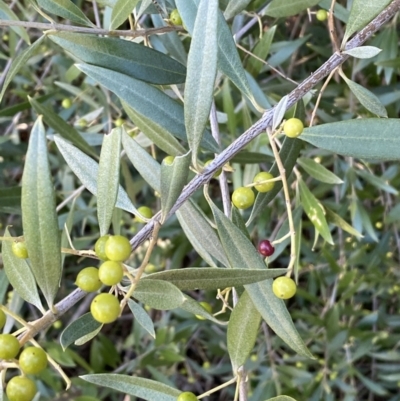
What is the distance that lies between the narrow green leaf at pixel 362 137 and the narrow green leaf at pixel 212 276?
23cm

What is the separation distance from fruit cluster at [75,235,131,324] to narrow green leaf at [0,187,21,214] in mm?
912

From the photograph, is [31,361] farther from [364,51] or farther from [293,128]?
[364,51]

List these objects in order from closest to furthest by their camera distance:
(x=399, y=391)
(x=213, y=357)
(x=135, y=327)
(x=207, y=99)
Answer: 1. (x=207, y=99)
2. (x=135, y=327)
3. (x=399, y=391)
4. (x=213, y=357)

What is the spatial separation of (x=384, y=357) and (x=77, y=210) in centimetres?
145

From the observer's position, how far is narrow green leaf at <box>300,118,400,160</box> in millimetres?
772

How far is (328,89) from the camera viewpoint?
1.89m

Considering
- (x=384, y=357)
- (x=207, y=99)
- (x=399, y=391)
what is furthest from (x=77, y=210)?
(x=399, y=391)

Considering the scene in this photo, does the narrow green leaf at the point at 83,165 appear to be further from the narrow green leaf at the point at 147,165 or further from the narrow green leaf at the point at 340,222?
the narrow green leaf at the point at 340,222

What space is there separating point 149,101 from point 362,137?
361mm

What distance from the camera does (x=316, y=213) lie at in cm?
132

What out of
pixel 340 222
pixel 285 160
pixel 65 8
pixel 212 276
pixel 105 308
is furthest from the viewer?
pixel 340 222

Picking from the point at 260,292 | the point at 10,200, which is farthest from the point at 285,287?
the point at 10,200

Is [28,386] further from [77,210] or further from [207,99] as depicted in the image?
[77,210]

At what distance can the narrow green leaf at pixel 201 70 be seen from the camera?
2.22 feet
